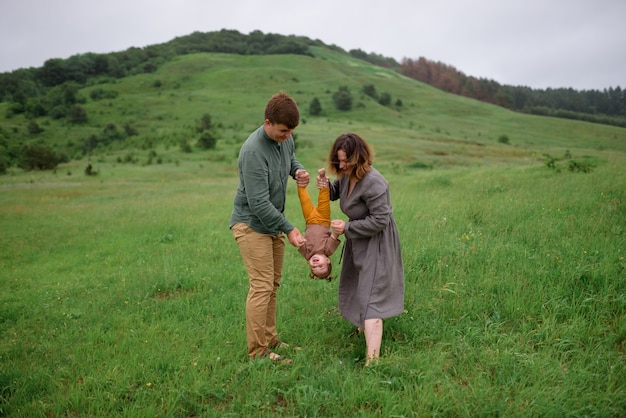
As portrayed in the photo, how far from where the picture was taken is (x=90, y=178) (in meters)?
23.8

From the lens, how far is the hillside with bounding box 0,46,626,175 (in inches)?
1417

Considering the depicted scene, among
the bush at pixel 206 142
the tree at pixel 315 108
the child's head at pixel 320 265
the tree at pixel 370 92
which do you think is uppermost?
the tree at pixel 370 92

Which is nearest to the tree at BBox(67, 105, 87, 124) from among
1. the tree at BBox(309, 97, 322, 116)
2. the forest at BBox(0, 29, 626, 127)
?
the forest at BBox(0, 29, 626, 127)

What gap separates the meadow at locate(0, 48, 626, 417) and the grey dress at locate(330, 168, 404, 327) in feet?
1.66

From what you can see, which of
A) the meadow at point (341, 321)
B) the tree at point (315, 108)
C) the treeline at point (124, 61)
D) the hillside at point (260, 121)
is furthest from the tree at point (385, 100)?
the meadow at point (341, 321)

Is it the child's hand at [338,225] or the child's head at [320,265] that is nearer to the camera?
the child's hand at [338,225]

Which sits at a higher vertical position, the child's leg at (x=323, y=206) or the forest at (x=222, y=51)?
the forest at (x=222, y=51)

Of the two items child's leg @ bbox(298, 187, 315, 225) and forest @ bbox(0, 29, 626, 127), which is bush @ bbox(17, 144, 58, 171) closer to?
child's leg @ bbox(298, 187, 315, 225)

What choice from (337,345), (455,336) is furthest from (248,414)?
(455,336)

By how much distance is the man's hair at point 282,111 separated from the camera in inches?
144

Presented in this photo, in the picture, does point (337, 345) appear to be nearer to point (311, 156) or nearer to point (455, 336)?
point (455, 336)

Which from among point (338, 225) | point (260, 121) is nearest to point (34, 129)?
point (260, 121)

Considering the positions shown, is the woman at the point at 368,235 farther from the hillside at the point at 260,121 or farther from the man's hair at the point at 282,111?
the hillside at the point at 260,121

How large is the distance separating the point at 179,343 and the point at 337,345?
1780 millimetres
